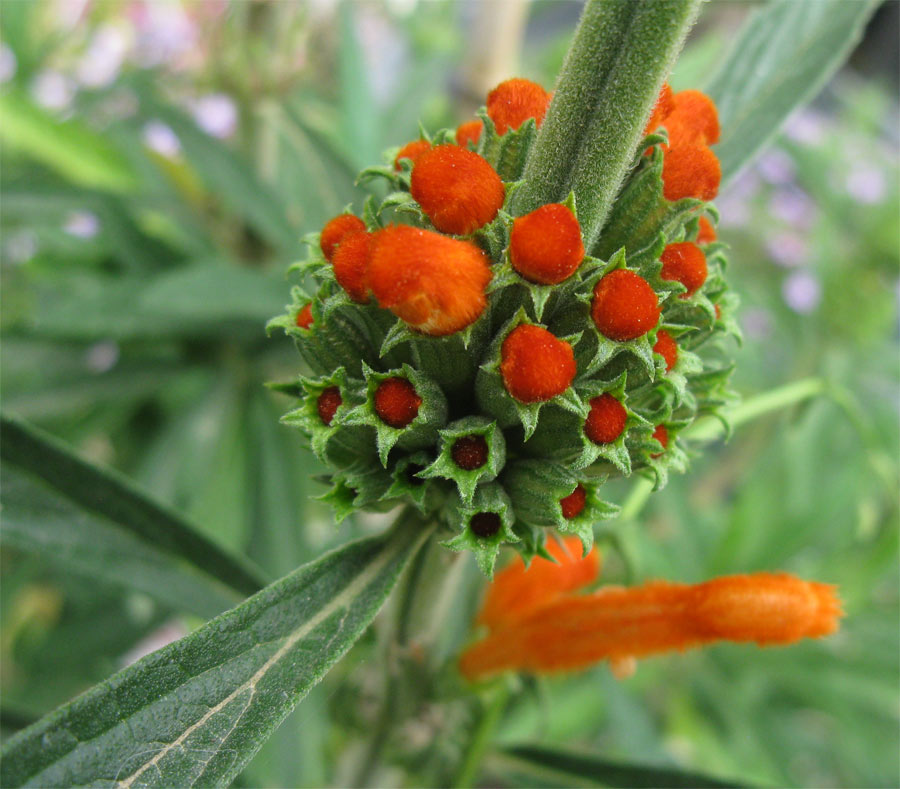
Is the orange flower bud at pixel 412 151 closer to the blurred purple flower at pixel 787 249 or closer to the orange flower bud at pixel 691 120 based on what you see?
the orange flower bud at pixel 691 120

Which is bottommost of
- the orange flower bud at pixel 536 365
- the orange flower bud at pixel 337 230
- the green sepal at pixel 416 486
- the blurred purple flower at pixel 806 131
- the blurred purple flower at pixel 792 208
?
the blurred purple flower at pixel 792 208

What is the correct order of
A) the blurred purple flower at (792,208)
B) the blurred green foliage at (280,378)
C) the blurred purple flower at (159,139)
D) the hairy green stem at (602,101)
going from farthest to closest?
1. the blurred purple flower at (792,208)
2. the blurred purple flower at (159,139)
3. the blurred green foliage at (280,378)
4. the hairy green stem at (602,101)

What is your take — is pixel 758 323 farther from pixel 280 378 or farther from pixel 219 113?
pixel 219 113

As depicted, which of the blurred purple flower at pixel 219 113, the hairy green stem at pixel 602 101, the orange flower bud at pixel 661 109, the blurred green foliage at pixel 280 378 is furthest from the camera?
the blurred purple flower at pixel 219 113

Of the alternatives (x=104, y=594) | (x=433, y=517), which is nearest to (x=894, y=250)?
(x=433, y=517)

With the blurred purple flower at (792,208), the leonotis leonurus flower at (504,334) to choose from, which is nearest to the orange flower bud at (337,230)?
the leonotis leonurus flower at (504,334)

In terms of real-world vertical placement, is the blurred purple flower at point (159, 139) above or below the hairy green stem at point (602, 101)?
above

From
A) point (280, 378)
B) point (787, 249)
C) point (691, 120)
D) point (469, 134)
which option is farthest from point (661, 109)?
point (787, 249)
